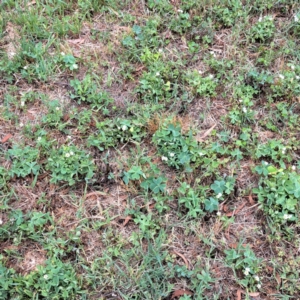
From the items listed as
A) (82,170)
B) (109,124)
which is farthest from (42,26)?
(82,170)

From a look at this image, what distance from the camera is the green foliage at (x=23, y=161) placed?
2.69 metres

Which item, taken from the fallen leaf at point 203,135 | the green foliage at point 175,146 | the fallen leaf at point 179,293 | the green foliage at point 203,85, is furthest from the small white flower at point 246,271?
the green foliage at point 203,85

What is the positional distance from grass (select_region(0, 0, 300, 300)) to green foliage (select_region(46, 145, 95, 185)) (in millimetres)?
12

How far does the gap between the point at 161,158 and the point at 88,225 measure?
26.8 inches

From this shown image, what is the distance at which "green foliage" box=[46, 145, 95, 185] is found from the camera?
267cm

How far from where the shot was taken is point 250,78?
312cm

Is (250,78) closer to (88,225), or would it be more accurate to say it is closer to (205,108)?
(205,108)

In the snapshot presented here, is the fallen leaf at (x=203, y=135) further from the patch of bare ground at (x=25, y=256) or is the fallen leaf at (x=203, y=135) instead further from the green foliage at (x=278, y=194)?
the patch of bare ground at (x=25, y=256)

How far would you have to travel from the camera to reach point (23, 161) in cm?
271

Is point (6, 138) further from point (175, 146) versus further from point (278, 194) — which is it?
point (278, 194)

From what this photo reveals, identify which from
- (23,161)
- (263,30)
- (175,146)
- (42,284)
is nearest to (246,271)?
(175,146)

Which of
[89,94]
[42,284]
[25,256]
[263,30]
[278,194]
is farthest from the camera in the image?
[263,30]

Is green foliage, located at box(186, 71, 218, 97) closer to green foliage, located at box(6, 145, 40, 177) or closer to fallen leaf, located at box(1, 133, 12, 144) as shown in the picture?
green foliage, located at box(6, 145, 40, 177)

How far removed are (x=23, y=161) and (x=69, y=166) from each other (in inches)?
12.6
